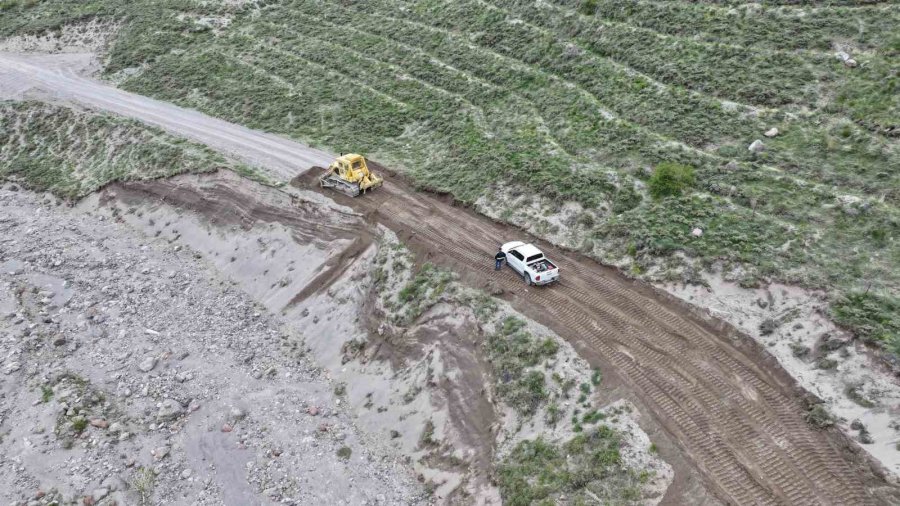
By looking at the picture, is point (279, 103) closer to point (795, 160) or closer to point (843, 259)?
point (795, 160)

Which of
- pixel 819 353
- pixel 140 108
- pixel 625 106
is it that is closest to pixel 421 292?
pixel 819 353

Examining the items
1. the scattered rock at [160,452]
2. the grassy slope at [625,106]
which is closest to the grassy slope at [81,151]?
the grassy slope at [625,106]

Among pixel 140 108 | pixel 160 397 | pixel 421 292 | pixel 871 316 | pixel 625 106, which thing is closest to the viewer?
pixel 871 316

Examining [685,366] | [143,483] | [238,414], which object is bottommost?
[143,483]

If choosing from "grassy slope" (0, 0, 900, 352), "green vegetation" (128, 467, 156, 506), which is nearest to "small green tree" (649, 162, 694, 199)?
"grassy slope" (0, 0, 900, 352)

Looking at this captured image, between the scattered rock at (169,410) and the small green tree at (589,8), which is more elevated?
the small green tree at (589,8)

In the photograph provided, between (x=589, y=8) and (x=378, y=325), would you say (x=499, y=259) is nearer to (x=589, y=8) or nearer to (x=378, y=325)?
(x=378, y=325)

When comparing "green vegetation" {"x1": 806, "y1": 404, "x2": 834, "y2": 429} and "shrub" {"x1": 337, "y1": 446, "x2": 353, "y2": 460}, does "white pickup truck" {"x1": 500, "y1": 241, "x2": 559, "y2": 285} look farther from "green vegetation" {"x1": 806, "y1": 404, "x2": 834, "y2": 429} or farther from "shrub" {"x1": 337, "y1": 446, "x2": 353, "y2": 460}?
"green vegetation" {"x1": 806, "y1": 404, "x2": 834, "y2": 429}

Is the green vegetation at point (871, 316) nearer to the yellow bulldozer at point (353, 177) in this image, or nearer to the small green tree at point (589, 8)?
the yellow bulldozer at point (353, 177)
